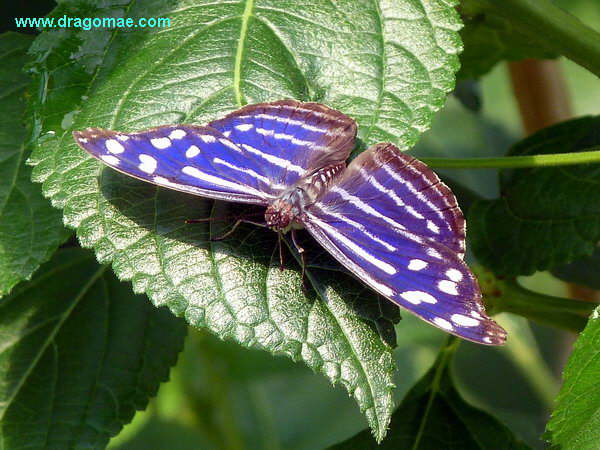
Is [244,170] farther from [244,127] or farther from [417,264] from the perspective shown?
[417,264]

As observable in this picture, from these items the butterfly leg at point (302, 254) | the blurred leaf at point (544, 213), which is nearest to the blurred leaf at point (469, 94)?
the blurred leaf at point (544, 213)

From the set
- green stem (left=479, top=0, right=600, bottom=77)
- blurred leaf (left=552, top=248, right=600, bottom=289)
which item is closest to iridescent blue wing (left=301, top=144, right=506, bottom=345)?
green stem (left=479, top=0, right=600, bottom=77)

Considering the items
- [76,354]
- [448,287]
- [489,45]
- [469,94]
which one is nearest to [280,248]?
[448,287]

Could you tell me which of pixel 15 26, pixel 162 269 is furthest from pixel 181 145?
pixel 15 26

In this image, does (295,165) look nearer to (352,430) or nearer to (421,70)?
(421,70)

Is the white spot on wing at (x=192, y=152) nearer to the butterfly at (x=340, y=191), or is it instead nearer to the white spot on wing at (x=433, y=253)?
the butterfly at (x=340, y=191)

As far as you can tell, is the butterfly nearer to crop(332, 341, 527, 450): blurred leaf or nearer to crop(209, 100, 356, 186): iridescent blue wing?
crop(209, 100, 356, 186): iridescent blue wing

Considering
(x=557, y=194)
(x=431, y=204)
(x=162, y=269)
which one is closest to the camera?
(x=162, y=269)
